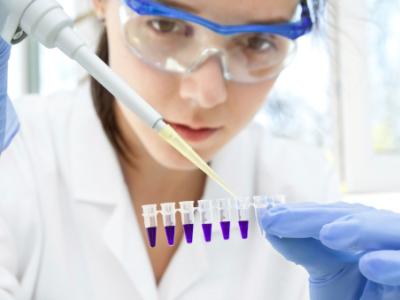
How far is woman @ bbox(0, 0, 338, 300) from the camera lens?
991 millimetres

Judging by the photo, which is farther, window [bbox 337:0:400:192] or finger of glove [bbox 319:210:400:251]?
window [bbox 337:0:400:192]

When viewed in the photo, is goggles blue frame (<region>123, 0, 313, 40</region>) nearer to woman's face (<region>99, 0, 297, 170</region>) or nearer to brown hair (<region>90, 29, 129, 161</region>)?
woman's face (<region>99, 0, 297, 170</region>)

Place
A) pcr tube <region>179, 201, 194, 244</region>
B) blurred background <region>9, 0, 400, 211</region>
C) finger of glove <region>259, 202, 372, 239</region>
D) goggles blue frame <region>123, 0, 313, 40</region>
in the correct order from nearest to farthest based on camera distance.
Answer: finger of glove <region>259, 202, 372, 239</region> < pcr tube <region>179, 201, 194, 244</region> < goggles blue frame <region>123, 0, 313, 40</region> < blurred background <region>9, 0, 400, 211</region>

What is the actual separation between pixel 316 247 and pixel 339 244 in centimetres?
9

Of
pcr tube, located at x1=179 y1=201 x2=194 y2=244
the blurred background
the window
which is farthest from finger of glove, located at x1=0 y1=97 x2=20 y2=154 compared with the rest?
the window

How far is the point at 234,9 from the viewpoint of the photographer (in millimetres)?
939

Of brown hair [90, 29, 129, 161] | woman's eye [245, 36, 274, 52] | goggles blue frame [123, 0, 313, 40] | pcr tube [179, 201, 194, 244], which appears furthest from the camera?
brown hair [90, 29, 129, 161]

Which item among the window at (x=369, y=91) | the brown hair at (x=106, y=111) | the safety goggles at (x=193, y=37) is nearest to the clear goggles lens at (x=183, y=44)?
the safety goggles at (x=193, y=37)

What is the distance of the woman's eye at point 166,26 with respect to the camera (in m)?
0.98

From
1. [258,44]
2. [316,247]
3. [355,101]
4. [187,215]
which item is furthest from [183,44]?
[355,101]

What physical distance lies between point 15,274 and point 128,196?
0.27m

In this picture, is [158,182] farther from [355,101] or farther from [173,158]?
[355,101]

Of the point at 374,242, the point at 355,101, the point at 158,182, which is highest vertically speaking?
the point at 374,242

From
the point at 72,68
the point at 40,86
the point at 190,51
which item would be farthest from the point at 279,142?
the point at 40,86
